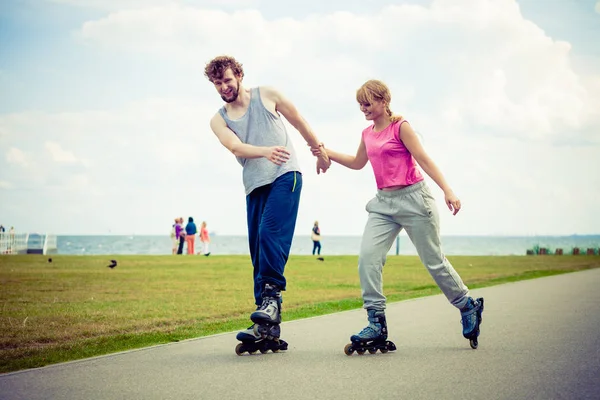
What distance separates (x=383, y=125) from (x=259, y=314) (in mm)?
1818

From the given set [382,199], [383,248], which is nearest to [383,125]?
[382,199]

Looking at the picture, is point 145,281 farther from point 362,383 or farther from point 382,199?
point 362,383

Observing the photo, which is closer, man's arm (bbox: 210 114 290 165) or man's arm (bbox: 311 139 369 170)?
man's arm (bbox: 210 114 290 165)

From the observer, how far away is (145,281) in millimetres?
15570

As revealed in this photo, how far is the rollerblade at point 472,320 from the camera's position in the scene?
577cm

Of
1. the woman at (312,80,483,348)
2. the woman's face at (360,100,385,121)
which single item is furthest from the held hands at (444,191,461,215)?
the woman's face at (360,100,385,121)

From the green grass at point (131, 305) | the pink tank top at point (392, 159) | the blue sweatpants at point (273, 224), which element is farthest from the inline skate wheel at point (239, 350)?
the pink tank top at point (392, 159)

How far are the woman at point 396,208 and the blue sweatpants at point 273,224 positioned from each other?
619mm

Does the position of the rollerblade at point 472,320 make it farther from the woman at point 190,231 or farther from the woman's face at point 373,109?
Answer: the woman at point 190,231

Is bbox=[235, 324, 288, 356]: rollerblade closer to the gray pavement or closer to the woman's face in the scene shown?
the gray pavement

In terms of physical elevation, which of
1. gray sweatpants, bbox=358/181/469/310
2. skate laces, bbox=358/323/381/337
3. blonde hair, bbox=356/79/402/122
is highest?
blonde hair, bbox=356/79/402/122

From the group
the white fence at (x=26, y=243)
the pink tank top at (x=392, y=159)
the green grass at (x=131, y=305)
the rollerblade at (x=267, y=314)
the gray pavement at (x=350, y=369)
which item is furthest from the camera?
the white fence at (x=26, y=243)

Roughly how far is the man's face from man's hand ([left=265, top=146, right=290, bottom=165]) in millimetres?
553

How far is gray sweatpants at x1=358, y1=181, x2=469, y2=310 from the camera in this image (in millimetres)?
5723
